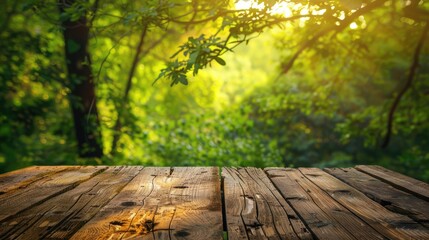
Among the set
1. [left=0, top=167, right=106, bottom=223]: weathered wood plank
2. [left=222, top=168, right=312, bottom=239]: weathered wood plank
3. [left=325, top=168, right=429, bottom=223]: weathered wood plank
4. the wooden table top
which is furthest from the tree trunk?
[left=325, top=168, right=429, bottom=223]: weathered wood plank

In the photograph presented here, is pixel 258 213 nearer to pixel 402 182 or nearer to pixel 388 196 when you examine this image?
pixel 388 196

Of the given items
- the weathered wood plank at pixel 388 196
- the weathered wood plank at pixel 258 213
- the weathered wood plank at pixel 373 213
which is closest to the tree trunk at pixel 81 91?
the weathered wood plank at pixel 258 213

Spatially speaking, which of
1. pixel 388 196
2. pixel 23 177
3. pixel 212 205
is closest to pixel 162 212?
pixel 212 205

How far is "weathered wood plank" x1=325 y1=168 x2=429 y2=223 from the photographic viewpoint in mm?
1814

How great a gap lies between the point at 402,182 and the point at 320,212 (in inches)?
35.2

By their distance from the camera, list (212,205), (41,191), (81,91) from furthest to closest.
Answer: (81,91)
(41,191)
(212,205)

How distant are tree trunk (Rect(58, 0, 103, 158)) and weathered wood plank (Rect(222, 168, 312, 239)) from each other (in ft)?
13.4

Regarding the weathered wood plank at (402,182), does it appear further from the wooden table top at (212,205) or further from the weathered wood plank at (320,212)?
the weathered wood plank at (320,212)

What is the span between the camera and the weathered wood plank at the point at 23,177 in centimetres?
232

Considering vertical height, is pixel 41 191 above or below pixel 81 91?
below

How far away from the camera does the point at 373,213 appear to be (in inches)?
70.3

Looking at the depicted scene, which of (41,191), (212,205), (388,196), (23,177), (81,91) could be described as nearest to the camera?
(212,205)

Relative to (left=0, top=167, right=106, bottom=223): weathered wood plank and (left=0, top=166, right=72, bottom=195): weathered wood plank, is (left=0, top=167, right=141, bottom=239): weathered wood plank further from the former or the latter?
(left=0, top=166, right=72, bottom=195): weathered wood plank

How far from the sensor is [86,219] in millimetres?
1680
